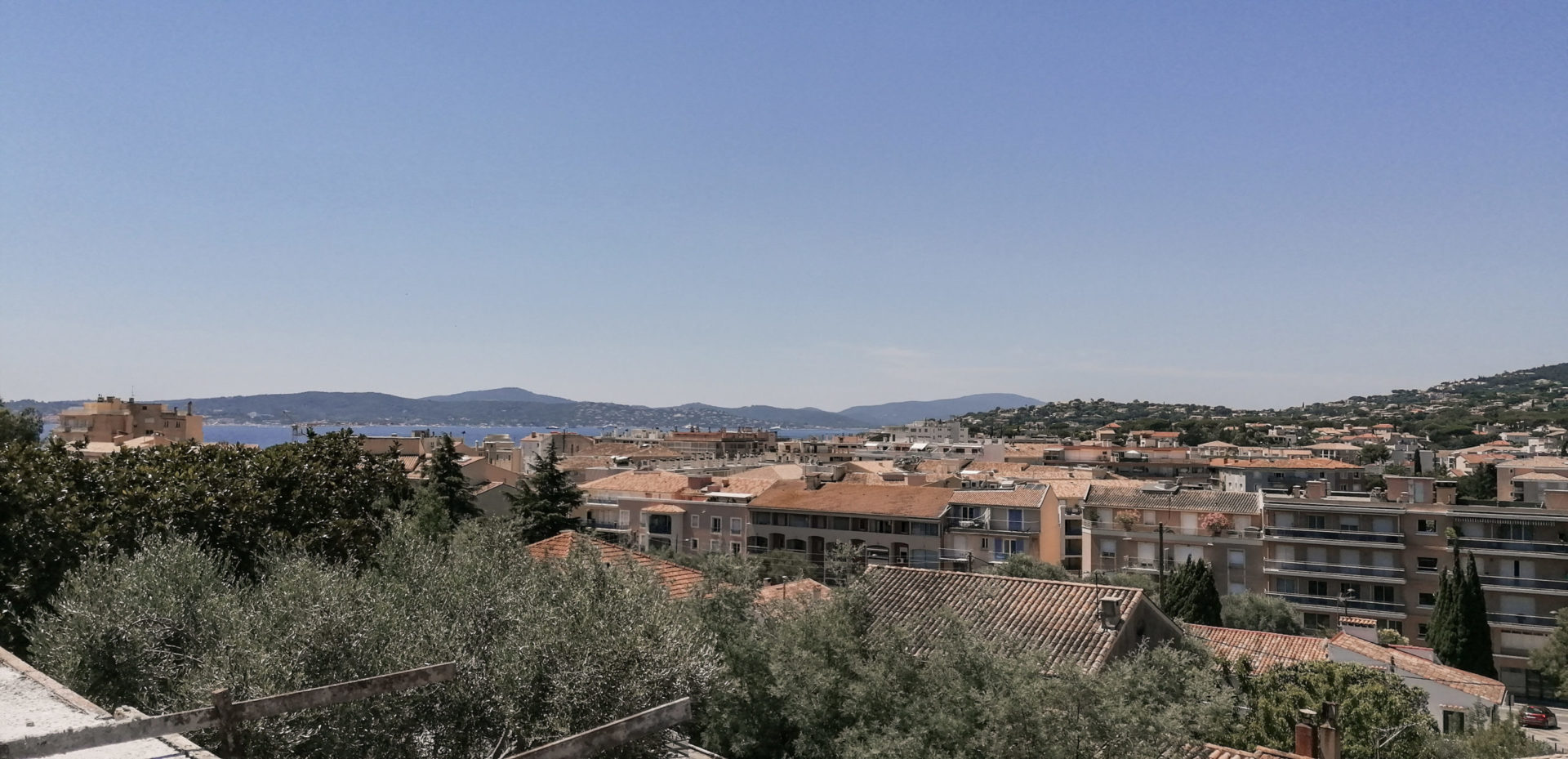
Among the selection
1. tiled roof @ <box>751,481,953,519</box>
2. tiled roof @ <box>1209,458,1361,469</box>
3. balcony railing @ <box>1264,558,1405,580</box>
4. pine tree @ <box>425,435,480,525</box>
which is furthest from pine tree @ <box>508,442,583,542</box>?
tiled roof @ <box>1209,458,1361,469</box>

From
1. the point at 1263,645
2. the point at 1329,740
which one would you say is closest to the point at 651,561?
the point at 1329,740

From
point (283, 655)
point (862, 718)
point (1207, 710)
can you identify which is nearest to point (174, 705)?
point (283, 655)

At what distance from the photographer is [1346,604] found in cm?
4928

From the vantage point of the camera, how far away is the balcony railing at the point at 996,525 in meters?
53.5

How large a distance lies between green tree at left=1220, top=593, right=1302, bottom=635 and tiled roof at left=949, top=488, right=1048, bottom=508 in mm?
13058

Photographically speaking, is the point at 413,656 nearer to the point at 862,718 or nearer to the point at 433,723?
the point at 433,723

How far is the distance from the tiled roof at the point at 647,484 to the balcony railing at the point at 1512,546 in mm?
45171

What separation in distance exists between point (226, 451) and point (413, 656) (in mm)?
15447

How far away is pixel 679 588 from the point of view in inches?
895

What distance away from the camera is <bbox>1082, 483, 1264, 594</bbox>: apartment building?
5094 centimetres

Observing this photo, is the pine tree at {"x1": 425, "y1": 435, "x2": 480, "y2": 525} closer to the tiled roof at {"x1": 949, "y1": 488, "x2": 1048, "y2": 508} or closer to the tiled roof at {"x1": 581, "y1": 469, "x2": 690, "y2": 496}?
the tiled roof at {"x1": 581, "y1": 469, "x2": 690, "y2": 496}

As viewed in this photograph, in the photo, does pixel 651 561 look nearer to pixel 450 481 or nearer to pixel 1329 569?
pixel 450 481

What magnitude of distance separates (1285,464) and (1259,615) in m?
54.3

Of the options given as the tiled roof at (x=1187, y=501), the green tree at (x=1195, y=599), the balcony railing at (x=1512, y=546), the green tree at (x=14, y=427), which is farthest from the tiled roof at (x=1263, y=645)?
the green tree at (x=14, y=427)
